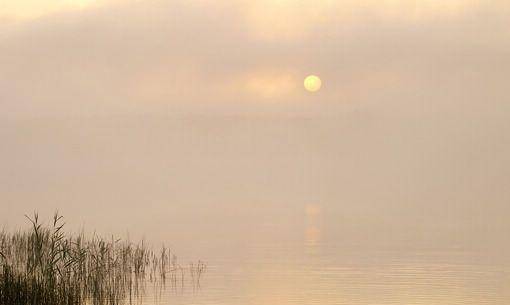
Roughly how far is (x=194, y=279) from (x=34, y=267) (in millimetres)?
11453

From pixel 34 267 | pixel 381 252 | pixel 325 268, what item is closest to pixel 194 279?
pixel 325 268

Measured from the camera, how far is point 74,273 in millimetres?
19266

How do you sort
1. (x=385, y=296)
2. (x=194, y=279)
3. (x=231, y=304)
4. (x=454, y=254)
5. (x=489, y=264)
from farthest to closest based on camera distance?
(x=454, y=254) → (x=489, y=264) → (x=194, y=279) → (x=385, y=296) → (x=231, y=304)

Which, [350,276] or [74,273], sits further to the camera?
[350,276]

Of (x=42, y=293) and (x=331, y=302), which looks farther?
(x=331, y=302)

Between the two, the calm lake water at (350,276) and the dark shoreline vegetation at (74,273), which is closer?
the dark shoreline vegetation at (74,273)

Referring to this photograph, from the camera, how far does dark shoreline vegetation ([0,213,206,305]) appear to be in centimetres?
1659

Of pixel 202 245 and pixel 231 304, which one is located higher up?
pixel 202 245

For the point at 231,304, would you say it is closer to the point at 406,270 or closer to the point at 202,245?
the point at 406,270

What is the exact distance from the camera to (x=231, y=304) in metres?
23.5

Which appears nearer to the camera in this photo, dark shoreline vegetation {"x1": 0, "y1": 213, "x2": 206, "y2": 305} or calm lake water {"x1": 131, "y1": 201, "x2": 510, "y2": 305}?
dark shoreline vegetation {"x1": 0, "y1": 213, "x2": 206, "y2": 305}

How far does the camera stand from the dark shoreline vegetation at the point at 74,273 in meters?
16.6

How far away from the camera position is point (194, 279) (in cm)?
2825

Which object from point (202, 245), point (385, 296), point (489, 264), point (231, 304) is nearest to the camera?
point (231, 304)
